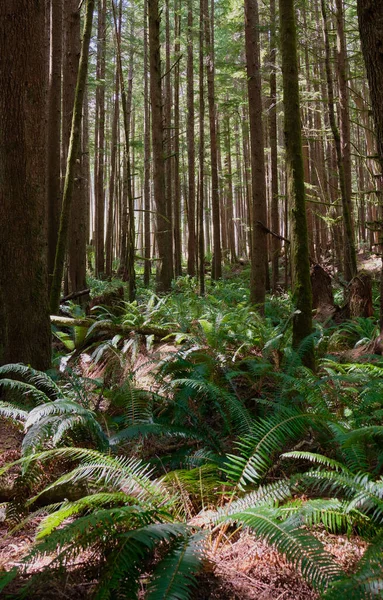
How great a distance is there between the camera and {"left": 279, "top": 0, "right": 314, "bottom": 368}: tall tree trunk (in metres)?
5.10

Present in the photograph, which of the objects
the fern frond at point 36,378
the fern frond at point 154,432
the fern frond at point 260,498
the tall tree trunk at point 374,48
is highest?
the tall tree trunk at point 374,48

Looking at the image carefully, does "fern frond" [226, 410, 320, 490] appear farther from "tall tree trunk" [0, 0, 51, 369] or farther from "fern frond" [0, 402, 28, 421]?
A: "tall tree trunk" [0, 0, 51, 369]

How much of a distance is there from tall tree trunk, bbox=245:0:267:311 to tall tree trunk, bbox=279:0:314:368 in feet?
14.3

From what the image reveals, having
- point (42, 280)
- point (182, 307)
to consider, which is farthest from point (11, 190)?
point (182, 307)

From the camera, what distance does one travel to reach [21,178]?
4699mm

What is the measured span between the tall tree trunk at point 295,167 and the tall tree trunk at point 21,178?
2725 millimetres

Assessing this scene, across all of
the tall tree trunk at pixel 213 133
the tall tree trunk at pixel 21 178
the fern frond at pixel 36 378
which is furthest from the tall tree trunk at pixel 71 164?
the tall tree trunk at pixel 213 133

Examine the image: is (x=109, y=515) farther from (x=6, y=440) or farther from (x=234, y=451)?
(x=6, y=440)

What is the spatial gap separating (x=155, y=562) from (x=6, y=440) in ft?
7.13

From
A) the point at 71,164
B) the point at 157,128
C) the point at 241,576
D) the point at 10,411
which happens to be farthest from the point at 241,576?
the point at 157,128

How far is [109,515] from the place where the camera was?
2.38 m

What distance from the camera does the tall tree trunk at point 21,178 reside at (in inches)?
183

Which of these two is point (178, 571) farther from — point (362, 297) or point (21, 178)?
point (362, 297)

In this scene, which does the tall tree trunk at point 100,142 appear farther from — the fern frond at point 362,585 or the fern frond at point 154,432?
the fern frond at point 362,585
